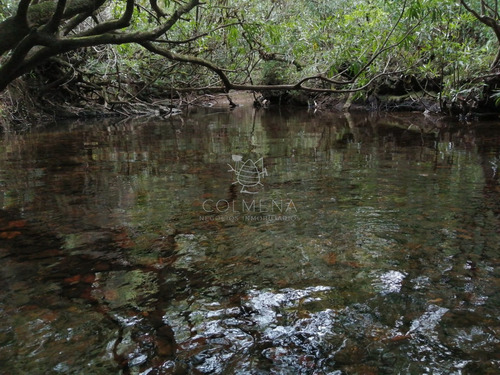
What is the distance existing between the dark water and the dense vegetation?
1.58 m

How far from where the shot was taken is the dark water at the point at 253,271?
77.2 inches

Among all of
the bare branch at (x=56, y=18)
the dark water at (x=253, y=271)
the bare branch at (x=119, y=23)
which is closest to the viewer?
the dark water at (x=253, y=271)

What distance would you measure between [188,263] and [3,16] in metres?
8.39

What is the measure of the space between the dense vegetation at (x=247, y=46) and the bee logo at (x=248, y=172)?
1208mm

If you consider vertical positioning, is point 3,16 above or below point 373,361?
above

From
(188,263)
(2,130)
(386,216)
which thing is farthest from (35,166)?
(2,130)

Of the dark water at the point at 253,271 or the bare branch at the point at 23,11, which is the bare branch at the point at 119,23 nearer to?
the bare branch at the point at 23,11

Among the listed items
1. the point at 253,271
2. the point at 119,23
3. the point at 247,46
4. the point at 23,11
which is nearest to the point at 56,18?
the point at 23,11

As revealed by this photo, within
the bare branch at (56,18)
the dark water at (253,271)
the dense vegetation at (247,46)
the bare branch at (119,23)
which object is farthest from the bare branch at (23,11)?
the dark water at (253,271)

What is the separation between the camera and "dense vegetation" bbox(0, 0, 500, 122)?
4.76 metres

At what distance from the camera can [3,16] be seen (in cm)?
848

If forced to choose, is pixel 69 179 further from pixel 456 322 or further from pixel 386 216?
pixel 456 322

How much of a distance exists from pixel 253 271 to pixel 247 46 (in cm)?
1026

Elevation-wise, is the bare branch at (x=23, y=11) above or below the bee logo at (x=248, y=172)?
above
